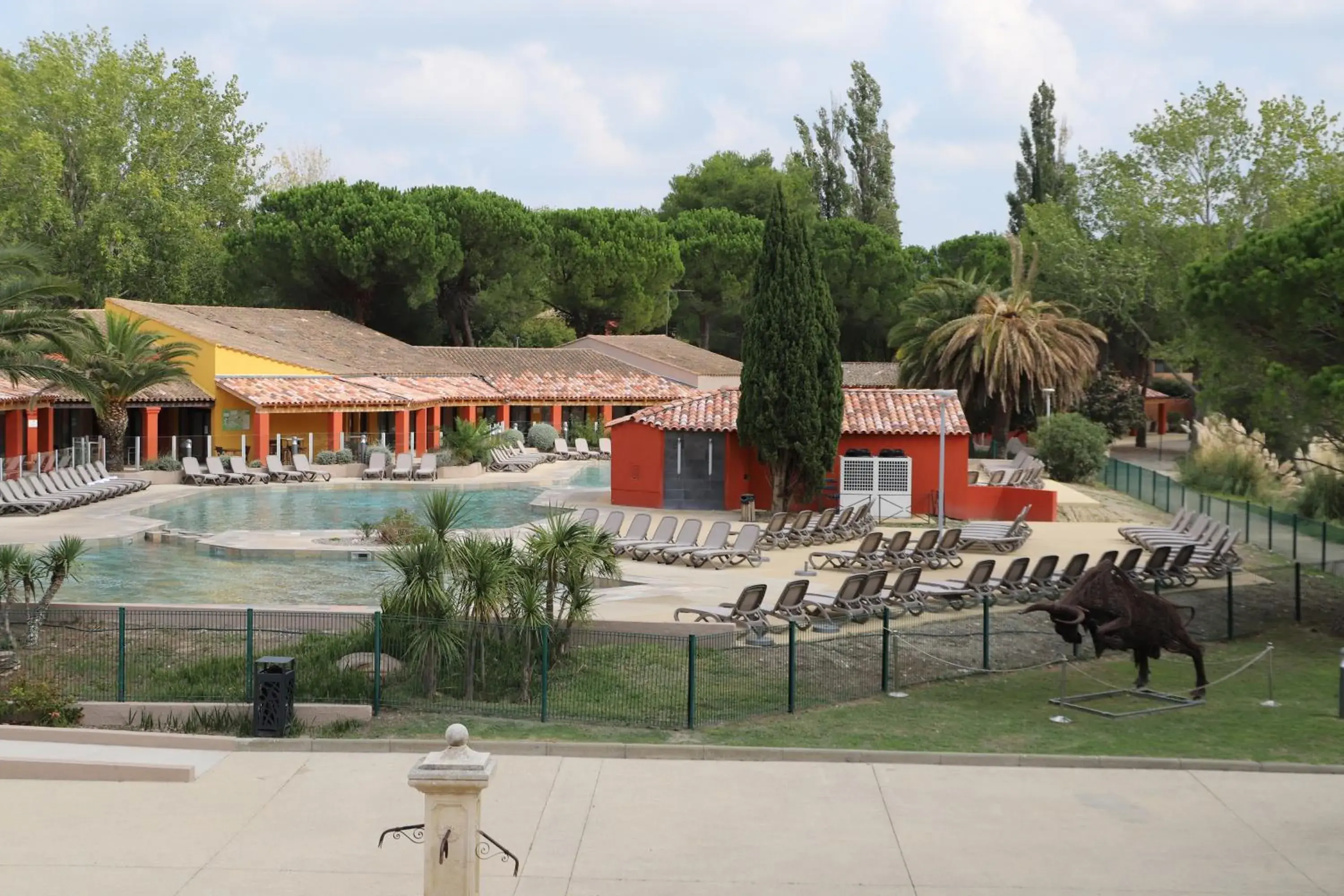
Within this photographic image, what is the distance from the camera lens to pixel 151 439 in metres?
42.7

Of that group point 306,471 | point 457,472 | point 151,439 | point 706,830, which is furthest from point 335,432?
point 706,830

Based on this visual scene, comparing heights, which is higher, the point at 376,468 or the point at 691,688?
the point at 376,468

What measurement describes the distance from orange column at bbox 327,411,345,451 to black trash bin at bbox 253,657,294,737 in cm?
3175

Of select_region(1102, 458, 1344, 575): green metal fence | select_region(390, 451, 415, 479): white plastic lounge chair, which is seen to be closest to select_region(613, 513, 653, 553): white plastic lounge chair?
select_region(1102, 458, 1344, 575): green metal fence

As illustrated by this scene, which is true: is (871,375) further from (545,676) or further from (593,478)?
(545,676)

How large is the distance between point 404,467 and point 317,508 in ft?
25.2

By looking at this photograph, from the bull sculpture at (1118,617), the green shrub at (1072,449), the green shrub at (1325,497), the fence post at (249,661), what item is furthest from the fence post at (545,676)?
the green shrub at (1072,449)

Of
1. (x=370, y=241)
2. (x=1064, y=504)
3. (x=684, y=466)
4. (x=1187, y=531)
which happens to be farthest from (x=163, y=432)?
(x=1187, y=531)

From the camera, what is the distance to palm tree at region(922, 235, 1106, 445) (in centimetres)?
4984

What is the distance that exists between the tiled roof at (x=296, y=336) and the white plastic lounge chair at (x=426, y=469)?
26.9ft

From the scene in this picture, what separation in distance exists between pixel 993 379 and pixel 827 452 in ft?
63.6

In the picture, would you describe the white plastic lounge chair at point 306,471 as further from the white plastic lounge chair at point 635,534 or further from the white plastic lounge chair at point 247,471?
the white plastic lounge chair at point 635,534

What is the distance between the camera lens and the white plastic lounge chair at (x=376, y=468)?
141ft

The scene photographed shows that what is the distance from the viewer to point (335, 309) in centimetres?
6581
